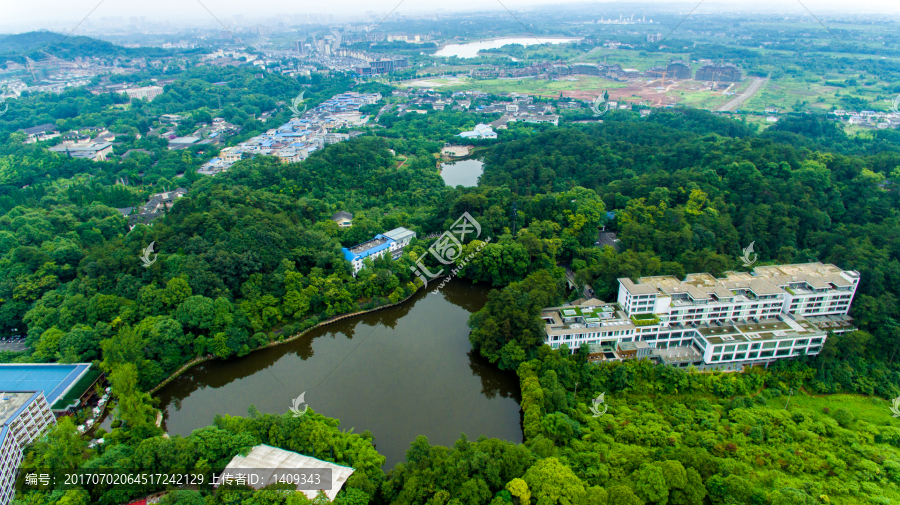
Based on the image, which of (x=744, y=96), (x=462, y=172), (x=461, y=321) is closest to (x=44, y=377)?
(x=461, y=321)

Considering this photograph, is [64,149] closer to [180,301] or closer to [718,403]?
[180,301]

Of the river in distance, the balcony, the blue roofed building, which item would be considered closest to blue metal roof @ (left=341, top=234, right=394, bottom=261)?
the river in distance

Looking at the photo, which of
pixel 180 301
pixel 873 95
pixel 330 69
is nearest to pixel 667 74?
pixel 873 95

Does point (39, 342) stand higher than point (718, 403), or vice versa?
point (39, 342)

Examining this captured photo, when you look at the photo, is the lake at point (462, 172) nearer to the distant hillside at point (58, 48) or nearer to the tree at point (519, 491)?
the tree at point (519, 491)

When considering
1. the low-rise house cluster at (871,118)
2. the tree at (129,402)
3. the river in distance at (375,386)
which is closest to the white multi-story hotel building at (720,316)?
the river in distance at (375,386)

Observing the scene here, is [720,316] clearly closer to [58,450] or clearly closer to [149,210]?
[58,450]

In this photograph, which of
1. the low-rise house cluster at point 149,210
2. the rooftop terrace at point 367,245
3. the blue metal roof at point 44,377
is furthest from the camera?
the low-rise house cluster at point 149,210

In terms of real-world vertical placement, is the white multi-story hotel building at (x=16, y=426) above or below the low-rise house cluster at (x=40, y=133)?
below
